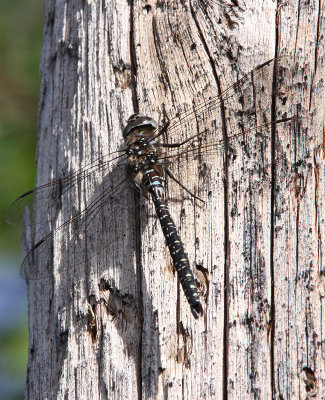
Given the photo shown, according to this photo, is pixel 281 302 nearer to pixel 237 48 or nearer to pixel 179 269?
pixel 179 269

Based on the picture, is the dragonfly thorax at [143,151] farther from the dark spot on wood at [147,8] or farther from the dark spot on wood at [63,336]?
the dark spot on wood at [63,336]

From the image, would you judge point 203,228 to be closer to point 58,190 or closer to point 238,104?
point 238,104

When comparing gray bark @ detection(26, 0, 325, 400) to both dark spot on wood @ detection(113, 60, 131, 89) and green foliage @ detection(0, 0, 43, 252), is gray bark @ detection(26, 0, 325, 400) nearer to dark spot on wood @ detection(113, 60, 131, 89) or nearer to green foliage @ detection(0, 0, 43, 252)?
dark spot on wood @ detection(113, 60, 131, 89)

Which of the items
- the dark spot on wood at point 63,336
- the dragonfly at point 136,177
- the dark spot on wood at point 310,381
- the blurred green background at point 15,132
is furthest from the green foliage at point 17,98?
the dark spot on wood at point 310,381

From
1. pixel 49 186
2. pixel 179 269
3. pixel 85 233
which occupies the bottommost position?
pixel 179 269

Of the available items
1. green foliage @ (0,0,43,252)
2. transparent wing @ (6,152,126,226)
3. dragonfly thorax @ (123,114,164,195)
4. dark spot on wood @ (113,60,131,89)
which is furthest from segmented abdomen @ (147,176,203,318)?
green foliage @ (0,0,43,252)

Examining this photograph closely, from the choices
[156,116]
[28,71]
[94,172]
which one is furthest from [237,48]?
[28,71]
